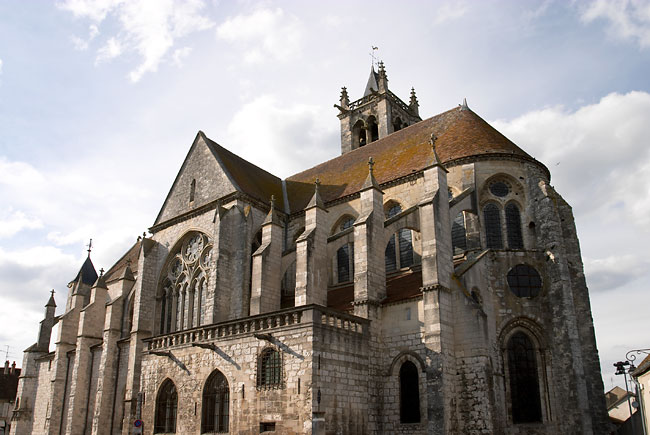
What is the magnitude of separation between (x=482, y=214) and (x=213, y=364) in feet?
32.7

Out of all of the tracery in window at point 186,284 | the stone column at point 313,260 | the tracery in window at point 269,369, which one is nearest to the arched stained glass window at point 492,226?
the stone column at point 313,260

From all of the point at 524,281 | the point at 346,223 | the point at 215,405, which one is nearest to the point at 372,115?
the point at 346,223

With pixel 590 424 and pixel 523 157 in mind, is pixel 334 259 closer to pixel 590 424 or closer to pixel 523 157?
pixel 523 157

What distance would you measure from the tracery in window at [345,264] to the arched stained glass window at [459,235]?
4.13m

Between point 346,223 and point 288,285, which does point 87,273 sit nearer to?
point 288,285

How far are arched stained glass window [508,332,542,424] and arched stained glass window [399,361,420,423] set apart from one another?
9.65 ft

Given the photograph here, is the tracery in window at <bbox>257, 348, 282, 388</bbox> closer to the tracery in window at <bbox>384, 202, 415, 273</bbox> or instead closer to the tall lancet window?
the tracery in window at <bbox>384, 202, 415, 273</bbox>

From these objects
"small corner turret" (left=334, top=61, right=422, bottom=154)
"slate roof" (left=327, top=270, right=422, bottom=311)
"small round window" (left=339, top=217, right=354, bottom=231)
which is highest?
"small corner turret" (left=334, top=61, right=422, bottom=154)

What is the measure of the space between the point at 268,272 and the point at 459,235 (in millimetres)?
6553

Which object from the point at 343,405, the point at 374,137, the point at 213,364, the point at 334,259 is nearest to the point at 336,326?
the point at 343,405

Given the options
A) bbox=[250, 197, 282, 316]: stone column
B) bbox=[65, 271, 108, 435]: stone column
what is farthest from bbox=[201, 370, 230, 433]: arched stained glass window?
bbox=[65, 271, 108, 435]: stone column

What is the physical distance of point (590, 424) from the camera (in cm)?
1554

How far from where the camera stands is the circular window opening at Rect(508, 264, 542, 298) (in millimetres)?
17250

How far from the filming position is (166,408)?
17.0 metres
